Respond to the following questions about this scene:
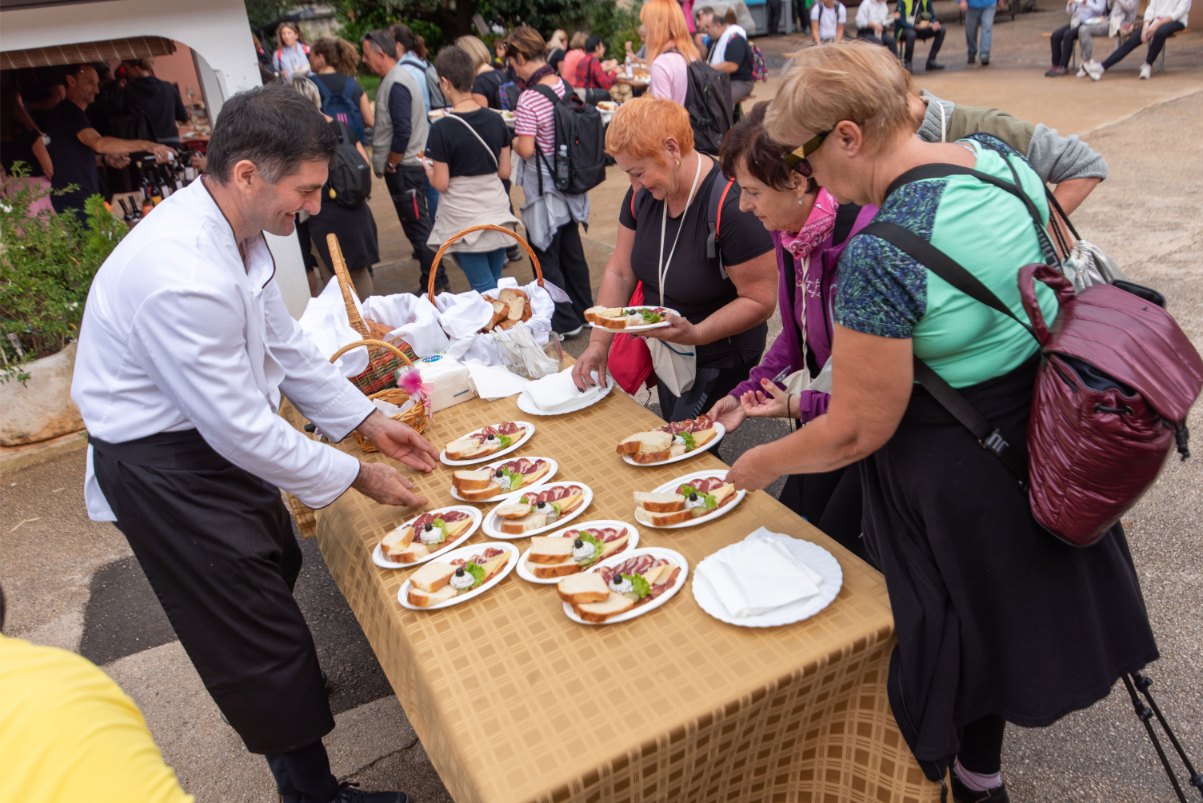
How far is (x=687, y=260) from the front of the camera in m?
2.87

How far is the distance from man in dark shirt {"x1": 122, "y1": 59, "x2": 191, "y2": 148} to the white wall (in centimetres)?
330

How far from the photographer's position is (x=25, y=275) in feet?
15.8

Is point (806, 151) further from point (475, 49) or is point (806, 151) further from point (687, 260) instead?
point (475, 49)

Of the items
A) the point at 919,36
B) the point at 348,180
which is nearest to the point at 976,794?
the point at 348,180

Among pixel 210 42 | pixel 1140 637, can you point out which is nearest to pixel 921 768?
pixel 1140 637

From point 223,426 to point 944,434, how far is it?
61.2 inches

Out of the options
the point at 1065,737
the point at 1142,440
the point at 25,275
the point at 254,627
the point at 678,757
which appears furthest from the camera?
the point at 25,275

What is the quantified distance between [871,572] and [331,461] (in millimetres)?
1332

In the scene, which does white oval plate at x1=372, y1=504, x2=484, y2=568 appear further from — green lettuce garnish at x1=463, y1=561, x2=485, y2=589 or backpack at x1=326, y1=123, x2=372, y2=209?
backpack at x1=326, y1=123, x2=372, y2=209

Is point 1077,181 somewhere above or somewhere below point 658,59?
below

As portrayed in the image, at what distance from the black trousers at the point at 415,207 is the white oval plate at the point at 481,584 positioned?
4.48 meters

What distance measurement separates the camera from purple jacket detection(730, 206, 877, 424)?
84.4 inches

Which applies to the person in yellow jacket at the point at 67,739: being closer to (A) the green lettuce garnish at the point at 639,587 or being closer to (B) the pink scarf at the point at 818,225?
(A) the green lettuce garnish at the point at 639,587

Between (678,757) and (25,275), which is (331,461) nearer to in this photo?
(678,757)
